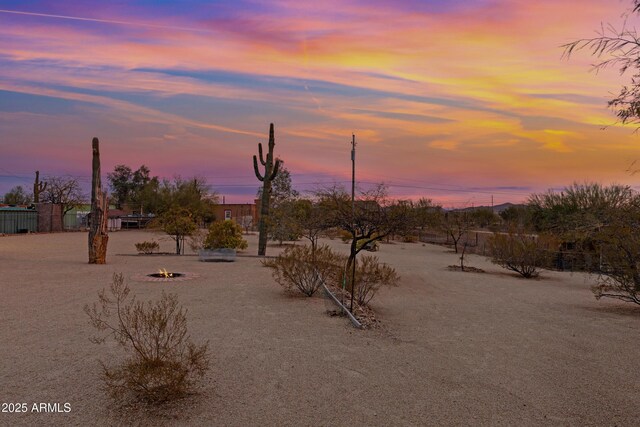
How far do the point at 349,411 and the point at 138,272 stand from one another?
36.0ft

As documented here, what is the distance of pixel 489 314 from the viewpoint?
9.54m

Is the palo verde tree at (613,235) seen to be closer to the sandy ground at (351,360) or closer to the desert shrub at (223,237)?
the sandy ground at (351,360)

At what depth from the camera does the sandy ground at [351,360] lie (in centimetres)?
425

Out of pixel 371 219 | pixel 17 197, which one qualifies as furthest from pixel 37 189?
pixel 371 219

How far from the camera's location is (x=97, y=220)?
648 inches

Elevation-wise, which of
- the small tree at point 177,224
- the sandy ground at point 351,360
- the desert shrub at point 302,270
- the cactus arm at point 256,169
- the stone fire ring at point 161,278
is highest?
the cactus arm at point 256,169

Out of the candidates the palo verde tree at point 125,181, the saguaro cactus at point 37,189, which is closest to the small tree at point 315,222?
the saguaro cactus at point 37,189

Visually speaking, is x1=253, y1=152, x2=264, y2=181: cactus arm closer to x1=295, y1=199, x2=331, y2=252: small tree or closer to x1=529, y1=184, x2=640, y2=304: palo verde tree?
x1=295, y1=199, x2=331, y2=252: small tree

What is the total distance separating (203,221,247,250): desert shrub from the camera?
787 inches

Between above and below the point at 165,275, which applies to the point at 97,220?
above

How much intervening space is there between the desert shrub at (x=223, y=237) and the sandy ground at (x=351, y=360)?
8705 millimetres

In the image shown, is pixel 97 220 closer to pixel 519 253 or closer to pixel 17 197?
pixel 519 253

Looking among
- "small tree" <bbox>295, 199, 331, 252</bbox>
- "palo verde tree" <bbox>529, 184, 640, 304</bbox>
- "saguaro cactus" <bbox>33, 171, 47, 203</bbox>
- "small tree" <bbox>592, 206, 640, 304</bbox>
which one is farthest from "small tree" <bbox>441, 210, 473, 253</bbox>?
"saguaro cactus" <bbox>33, 171, 47, 203</bbox>

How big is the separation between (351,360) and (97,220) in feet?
45.5
